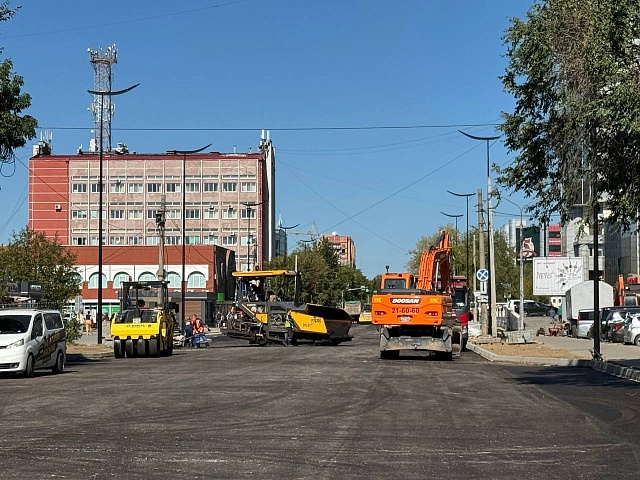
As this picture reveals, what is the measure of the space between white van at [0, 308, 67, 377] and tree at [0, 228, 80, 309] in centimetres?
1855

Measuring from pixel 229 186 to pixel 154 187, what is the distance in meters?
10.6

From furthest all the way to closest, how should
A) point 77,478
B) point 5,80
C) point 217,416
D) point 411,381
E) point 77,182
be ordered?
point 77,182, point 5,80, point 411,381, point 217,416, point 77,478

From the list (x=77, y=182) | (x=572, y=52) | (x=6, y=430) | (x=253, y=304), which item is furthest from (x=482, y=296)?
(x=77, y=182)

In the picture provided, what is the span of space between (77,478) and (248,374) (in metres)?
16.1

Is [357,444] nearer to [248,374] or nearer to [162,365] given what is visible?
[248,374]

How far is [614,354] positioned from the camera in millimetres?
35375

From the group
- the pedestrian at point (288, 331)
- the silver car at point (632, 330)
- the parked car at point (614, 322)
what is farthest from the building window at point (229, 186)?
the silver car at point (632, 330)

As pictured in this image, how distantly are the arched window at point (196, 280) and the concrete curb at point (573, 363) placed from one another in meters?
71.2

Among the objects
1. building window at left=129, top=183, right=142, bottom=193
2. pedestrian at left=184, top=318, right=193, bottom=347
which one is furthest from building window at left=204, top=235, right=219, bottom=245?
pedestrian at left=184, top=318, right=193, bottom=347

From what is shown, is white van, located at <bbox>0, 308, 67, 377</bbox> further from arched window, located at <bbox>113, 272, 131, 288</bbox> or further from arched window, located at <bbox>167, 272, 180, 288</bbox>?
arched window, located at <bbox>167, 272, 180, 288</bbox>

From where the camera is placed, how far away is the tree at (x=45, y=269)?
4901 cm

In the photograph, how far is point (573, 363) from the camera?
32250mm

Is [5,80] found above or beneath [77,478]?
above

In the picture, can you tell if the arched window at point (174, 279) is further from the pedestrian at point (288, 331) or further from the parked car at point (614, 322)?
the parked car at point (614, 322)
